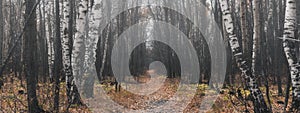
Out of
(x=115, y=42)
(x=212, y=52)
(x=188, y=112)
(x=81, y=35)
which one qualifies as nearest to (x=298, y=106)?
(x=188, y=112)

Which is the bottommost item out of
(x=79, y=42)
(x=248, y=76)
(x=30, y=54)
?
(x=248, y=76)

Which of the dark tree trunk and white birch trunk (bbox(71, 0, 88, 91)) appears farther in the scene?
white birch trunk (bbox(71, 0, 88, 91))

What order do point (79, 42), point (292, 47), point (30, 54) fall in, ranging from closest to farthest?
1. point (30, 54)
2. point (292, 47)
3. point (79, 42)

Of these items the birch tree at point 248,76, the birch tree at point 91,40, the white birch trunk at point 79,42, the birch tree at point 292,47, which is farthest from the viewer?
the birch tree at point 91,40

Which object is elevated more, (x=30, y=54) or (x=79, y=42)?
(x=79, y=42)

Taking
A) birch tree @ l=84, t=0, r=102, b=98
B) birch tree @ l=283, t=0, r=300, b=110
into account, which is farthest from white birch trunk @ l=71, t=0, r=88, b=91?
birch tree @ l=283, t=0, r=300, b=110

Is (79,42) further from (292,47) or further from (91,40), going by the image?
(292,47)

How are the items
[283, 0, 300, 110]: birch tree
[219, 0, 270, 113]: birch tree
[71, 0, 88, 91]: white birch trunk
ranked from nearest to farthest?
[219, 0, 270, 113]: birch tree, [283, 0, 300, 110]: birch tree, [71, 0, 88, 91]: white birch trunk

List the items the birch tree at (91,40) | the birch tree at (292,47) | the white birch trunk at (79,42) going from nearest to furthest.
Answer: the birch tree at (292,47) < the white birch trunk at (79,42) < the birch tree at (91,40)

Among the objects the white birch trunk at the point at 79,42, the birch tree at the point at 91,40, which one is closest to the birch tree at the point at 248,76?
the white birch trunk at the point at 79,42

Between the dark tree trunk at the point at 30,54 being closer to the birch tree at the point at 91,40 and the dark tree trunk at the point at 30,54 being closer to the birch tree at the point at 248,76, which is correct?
the birch tree at the point at 91,40

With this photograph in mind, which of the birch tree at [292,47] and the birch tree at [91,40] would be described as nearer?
the birch tree at [292,47]

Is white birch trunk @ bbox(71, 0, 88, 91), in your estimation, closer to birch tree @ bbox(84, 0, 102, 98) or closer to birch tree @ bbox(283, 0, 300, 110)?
birch tree @ bbox(84, 0, 102, 98)

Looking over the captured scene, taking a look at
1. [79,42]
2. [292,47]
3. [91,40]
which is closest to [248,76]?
[292,47]
